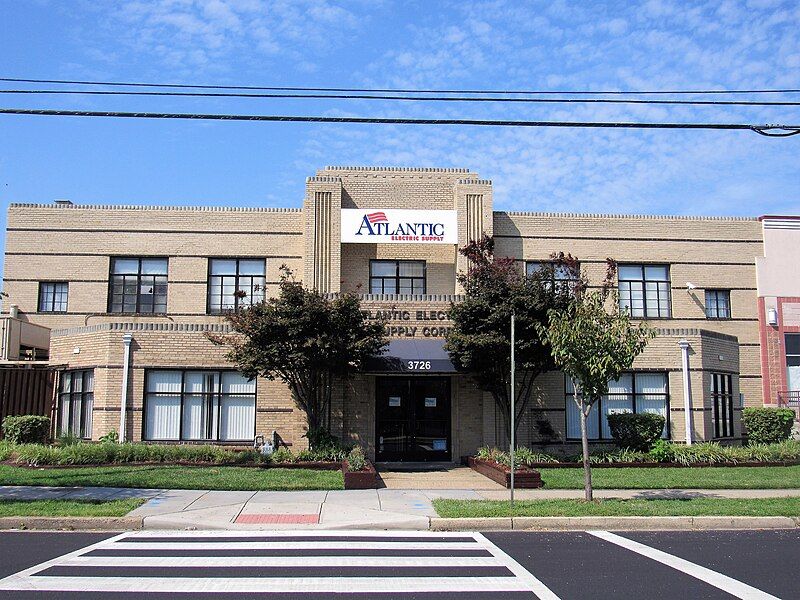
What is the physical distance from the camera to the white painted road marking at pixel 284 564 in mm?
8219

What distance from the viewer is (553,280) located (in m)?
19.0

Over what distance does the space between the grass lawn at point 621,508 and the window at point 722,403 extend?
8916mm

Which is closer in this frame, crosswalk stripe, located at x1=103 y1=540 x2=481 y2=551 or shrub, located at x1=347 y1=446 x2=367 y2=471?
crosswalk stripe, located at x1=103 y1=540 x2=481 y2=551

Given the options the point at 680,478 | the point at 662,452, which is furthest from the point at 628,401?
the point at 680,478

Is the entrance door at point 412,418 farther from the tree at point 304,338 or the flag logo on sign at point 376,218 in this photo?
the flag logo on sign at point 376,218

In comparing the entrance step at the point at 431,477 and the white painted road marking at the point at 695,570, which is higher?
the entrance step at the point at 431,477

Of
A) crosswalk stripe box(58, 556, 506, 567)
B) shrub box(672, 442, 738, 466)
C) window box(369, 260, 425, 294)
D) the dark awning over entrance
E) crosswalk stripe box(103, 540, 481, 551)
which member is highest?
window box(369, 260, 425, 294)

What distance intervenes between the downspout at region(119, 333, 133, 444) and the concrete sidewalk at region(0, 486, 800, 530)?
4663mm

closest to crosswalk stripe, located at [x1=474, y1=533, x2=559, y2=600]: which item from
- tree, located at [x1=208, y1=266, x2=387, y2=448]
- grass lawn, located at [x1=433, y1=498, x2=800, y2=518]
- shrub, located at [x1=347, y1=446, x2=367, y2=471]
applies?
grass lawn, located at [x1=433, y1=498, x2=800, y2=518]

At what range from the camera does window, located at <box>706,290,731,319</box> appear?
28.3m

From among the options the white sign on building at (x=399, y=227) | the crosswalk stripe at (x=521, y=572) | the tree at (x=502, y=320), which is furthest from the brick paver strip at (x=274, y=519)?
the white sign on building at (x=399, y=227)

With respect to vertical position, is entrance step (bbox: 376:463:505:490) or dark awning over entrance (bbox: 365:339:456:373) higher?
dark awning over entrance (bbox: 365:339:456:373)

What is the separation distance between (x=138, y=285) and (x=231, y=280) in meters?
3.07

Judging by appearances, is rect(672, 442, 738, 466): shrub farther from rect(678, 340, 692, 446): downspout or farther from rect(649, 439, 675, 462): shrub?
rect(678, 340, 692, 446): downspout
